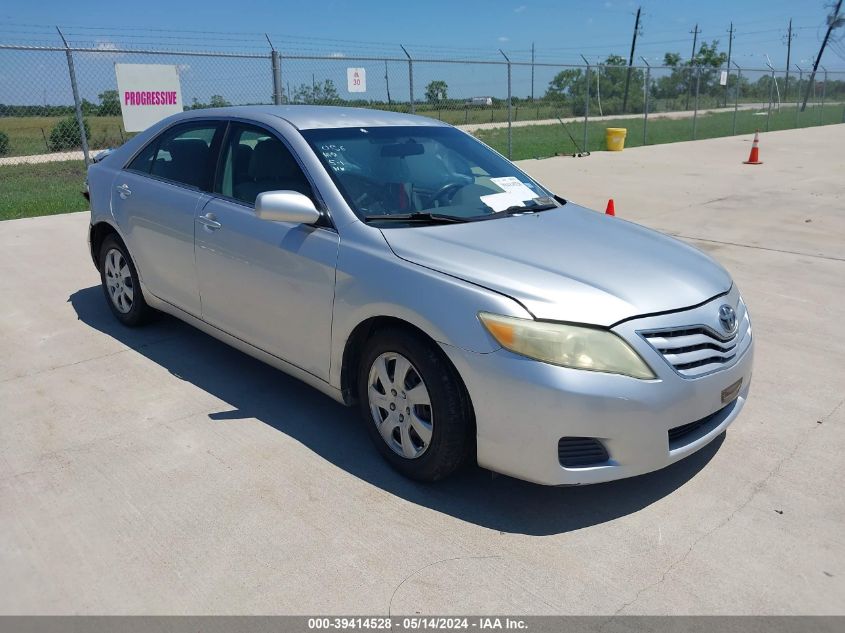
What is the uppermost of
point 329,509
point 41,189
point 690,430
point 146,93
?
point 146,93

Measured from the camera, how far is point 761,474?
11.1 feet

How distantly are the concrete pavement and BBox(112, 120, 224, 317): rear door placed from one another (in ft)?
1.77

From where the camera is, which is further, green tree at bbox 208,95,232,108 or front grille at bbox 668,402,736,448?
green tree at bbox 208,95,232,108

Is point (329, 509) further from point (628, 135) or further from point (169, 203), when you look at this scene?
point (628, 135)

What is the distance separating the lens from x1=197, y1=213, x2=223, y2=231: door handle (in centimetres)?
409

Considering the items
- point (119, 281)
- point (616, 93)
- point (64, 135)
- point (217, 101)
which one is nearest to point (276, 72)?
point (217, 101)

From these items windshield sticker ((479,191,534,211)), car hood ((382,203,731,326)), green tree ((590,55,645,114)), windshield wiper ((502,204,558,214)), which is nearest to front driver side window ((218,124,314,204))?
car hood ((382,203,731,326))

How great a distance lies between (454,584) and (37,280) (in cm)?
553

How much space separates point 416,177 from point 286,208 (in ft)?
2.72

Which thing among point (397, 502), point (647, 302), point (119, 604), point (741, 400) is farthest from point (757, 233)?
point (119, 604)

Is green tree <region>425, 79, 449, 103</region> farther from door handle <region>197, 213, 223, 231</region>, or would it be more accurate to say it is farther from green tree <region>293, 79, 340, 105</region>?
door handle <region>197, 213, 223, 231</region>

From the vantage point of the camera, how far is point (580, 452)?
2.86 metres

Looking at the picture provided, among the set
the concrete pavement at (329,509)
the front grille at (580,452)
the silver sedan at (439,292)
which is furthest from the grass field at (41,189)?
the front grille at (580,452)

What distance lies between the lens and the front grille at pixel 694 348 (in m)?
2.91
